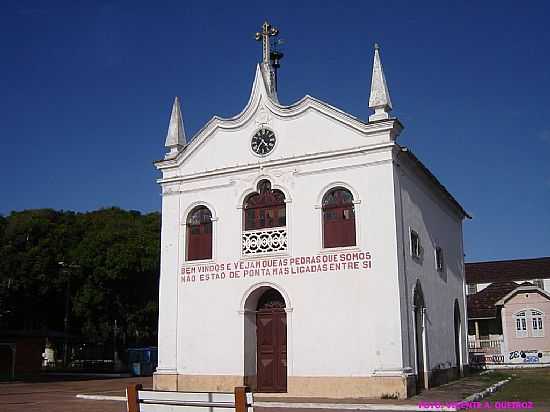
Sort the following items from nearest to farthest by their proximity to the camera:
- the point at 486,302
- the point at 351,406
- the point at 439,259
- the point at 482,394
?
the point at 351,406, the point at 482,394, the point at 439,259, the point at 486,302

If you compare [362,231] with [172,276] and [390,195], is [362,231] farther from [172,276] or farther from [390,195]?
[172,276]

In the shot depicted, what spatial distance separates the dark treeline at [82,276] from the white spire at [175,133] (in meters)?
18.5

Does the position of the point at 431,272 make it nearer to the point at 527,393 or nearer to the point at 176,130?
the point at 527,393

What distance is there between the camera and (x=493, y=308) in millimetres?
42188

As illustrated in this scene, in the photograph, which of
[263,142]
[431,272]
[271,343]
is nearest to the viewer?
[271,343]

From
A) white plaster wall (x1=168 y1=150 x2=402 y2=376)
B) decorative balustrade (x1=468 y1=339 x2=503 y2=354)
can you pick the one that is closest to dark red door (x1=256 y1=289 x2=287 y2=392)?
white plaster wall (x1=168 y1=150 x2=402 y2=376)

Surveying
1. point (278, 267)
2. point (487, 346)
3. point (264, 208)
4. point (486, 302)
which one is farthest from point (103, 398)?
point (486, 302)

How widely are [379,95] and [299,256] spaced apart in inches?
212

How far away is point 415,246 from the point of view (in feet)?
67.0

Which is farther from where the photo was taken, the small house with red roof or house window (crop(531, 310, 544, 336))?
house window (crop(531, 310, 544, 336))

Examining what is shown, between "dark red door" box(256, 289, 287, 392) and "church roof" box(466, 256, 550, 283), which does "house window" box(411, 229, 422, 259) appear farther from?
"church roof" box(466, 256, 550, 283)

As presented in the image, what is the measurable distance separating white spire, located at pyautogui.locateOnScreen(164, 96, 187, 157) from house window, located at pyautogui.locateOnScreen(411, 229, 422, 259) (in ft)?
28.0

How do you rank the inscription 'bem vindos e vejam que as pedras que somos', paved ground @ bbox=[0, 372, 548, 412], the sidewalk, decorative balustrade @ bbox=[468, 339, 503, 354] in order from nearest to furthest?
the sidewalk → paved ground @ bbox=[0, 372, 548, 412] → the inscription 'bem vindos e vejam que as pedras que somos' → decorative balustrade @ bbox=[468, 339, 503, 354]

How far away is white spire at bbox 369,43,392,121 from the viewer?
1892cm
